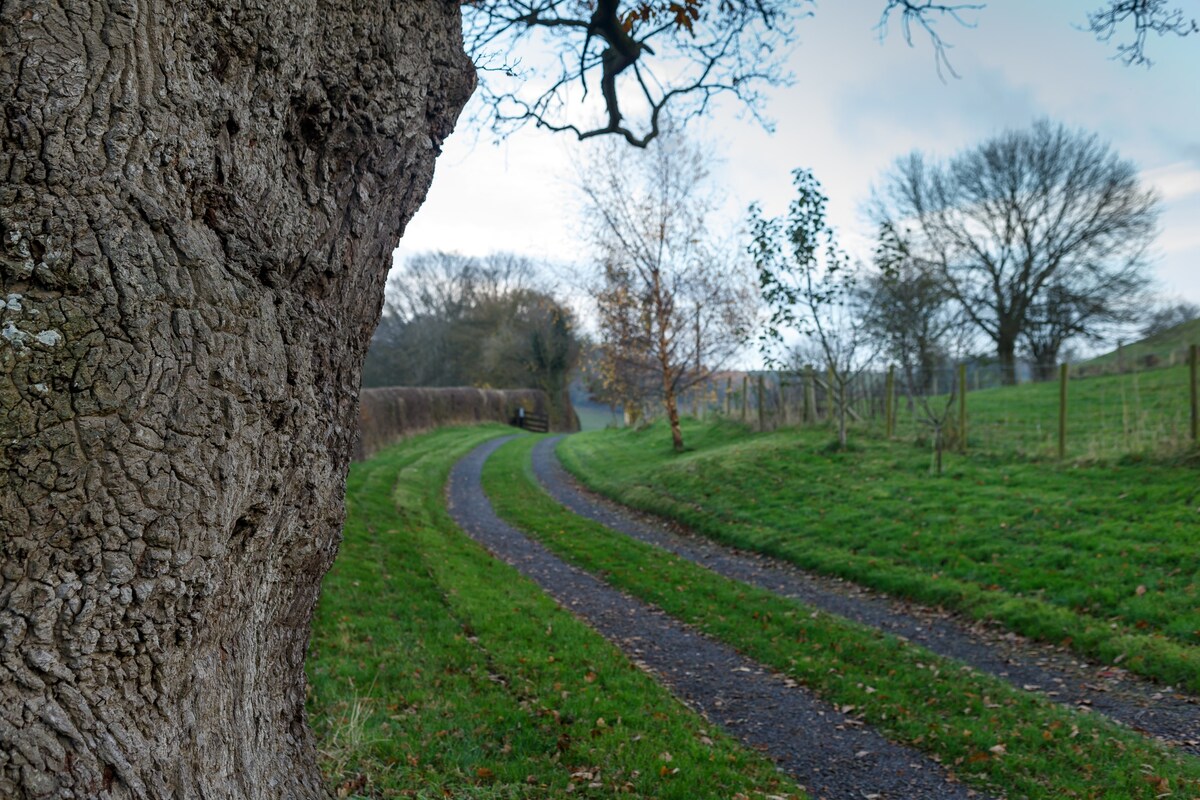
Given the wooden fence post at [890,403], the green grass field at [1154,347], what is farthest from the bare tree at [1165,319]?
the wooden fence post at [890,403]

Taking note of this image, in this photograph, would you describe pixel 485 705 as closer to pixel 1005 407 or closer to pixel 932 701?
pixel 932 701

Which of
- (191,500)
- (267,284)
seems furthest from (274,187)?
(191,500)

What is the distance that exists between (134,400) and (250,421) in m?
0.41

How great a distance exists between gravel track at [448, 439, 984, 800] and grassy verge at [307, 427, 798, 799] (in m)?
0.32

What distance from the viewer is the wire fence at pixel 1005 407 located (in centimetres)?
1447

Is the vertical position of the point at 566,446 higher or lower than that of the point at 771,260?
lower

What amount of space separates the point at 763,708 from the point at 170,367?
5.99m

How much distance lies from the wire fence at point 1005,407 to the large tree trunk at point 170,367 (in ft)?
44.7

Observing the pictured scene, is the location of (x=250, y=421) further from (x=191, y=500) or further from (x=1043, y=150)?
(x=1043, y=150)

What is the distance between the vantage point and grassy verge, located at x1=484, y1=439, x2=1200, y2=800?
558cm

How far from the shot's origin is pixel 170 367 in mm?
2346

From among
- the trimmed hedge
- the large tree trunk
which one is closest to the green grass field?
the trimmed hedge

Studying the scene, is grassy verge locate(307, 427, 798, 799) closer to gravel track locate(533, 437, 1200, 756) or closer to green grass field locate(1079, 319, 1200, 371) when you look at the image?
gravel track locate(533, 437, 1200, 756)

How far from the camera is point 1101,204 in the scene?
3359 centimetres
